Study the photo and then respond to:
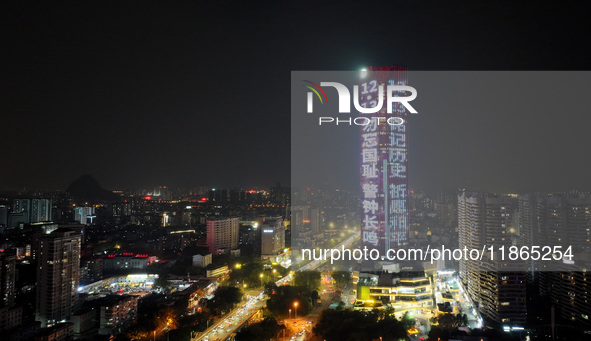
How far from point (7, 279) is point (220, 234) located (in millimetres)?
4768

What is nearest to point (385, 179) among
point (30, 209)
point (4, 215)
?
point (30, 209)

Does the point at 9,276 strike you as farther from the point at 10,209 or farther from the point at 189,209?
the point at 189,209

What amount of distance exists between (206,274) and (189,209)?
7.80 metres

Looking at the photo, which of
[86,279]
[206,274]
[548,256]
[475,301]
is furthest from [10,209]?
[548,256]

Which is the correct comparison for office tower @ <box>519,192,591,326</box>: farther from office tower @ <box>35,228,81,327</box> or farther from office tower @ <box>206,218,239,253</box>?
office tower @ <box>35,228,81,327</box>

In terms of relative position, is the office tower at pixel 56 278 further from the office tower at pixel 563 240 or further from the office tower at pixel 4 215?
the office tower at pixel 563 240

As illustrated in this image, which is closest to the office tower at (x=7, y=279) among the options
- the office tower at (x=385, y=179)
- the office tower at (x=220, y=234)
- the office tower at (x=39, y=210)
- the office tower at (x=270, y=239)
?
the office tower at (x=220, y=234)

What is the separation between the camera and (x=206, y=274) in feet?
23.4

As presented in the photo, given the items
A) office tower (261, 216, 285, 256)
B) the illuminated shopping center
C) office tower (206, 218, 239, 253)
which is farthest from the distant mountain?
the illuminated shopping center

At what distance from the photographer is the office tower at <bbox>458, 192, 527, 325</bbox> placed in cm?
463

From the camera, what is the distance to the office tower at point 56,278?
492 centimetres

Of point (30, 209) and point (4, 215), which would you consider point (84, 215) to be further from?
point (4, 215)

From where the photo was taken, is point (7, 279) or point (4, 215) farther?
point (4, 215)

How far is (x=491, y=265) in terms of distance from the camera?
16.2 feet
